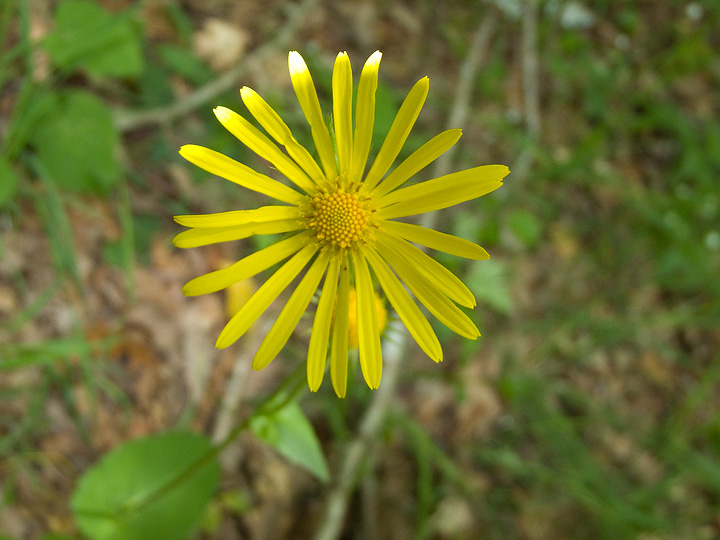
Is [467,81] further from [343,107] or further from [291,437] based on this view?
[291,437]

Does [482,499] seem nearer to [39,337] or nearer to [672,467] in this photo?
[672,467]

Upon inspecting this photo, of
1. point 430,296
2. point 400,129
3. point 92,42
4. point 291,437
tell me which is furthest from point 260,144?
point 92,42

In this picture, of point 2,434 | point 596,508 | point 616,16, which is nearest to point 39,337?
point 2,434

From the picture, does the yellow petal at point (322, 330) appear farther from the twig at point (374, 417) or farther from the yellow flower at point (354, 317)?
the twig at point (374, 417)

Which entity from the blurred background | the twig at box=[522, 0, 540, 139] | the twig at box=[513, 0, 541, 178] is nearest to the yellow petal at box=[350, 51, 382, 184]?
the blurred background

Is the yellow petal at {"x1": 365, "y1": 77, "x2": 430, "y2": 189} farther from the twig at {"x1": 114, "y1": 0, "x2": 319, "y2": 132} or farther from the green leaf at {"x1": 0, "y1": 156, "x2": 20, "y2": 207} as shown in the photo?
the twig at {"x1": 114, "y1": 0, "x2": 319, "y2": 132}

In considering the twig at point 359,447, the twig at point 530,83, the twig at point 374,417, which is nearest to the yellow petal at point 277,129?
the twig at point 374,417
